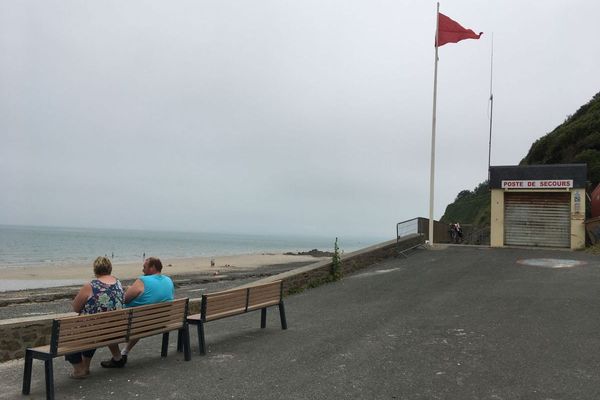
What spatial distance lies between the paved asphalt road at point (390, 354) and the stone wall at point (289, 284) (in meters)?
0.38

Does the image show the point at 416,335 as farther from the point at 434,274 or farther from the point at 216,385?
the point at 434,274

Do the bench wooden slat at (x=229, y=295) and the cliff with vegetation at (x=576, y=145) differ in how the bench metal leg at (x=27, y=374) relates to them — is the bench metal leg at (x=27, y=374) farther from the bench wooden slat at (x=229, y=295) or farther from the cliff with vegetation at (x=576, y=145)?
the cliff with vegetation at (x=576, y=145)

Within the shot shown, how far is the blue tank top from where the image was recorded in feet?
20.7

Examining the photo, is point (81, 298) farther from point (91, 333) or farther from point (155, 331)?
point (155, 331)

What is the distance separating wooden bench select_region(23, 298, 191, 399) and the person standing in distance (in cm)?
22

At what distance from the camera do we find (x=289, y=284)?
1158 centimetres

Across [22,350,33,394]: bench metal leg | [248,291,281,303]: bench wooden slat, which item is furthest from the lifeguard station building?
[22,350,33,394]: bench metal leg

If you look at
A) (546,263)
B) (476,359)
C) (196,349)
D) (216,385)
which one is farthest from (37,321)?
(546,263)

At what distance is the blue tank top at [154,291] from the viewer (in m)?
6.31

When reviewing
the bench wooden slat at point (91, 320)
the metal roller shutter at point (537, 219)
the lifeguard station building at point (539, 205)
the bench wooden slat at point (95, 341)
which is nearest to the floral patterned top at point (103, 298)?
the bench wooden slat at point (91, 320)

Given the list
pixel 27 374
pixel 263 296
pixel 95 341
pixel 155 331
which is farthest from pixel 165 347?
pixel 263 296

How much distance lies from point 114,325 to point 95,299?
0.40m

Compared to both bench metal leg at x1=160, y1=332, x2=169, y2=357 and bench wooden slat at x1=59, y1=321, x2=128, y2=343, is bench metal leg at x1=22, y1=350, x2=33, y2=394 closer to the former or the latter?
bench wooden slat at x1=59, y1=321, x2=128, y2=343

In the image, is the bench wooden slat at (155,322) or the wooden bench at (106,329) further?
the bench wooden slat at (155,322)
